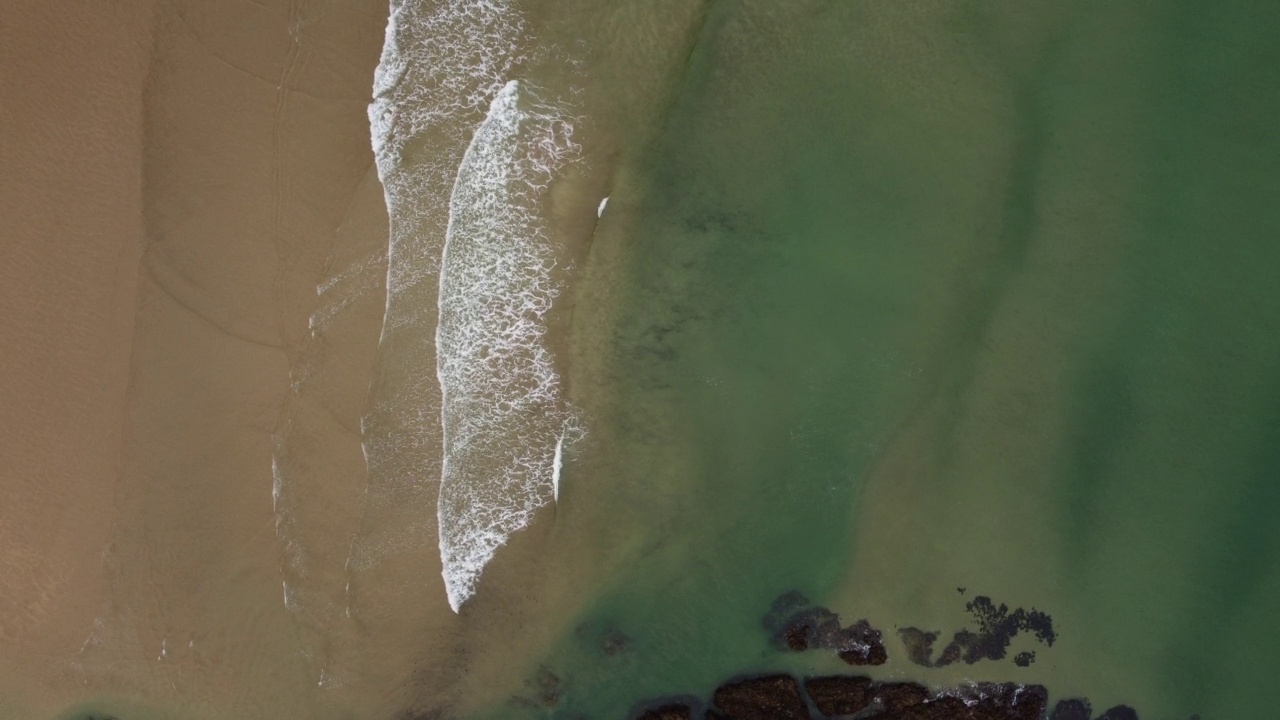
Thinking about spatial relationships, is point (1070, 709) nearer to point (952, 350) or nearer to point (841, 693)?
point (841, 693)

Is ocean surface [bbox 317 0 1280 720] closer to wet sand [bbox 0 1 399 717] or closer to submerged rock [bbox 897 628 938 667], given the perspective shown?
submerged rock [bbox 897 628 938 667]

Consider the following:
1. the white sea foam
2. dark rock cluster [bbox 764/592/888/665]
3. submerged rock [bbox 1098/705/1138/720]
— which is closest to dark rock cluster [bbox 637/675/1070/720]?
dark rock cluster [bbox 764/592/888/665]

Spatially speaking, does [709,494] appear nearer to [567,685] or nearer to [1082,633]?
[567,685]

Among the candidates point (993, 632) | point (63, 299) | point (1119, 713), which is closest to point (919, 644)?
point (993, 632)

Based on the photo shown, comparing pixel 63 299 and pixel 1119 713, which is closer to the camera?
pixel 63 299

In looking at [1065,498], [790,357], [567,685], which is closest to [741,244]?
[790,357]

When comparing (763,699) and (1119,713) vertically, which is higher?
(1119,713)
